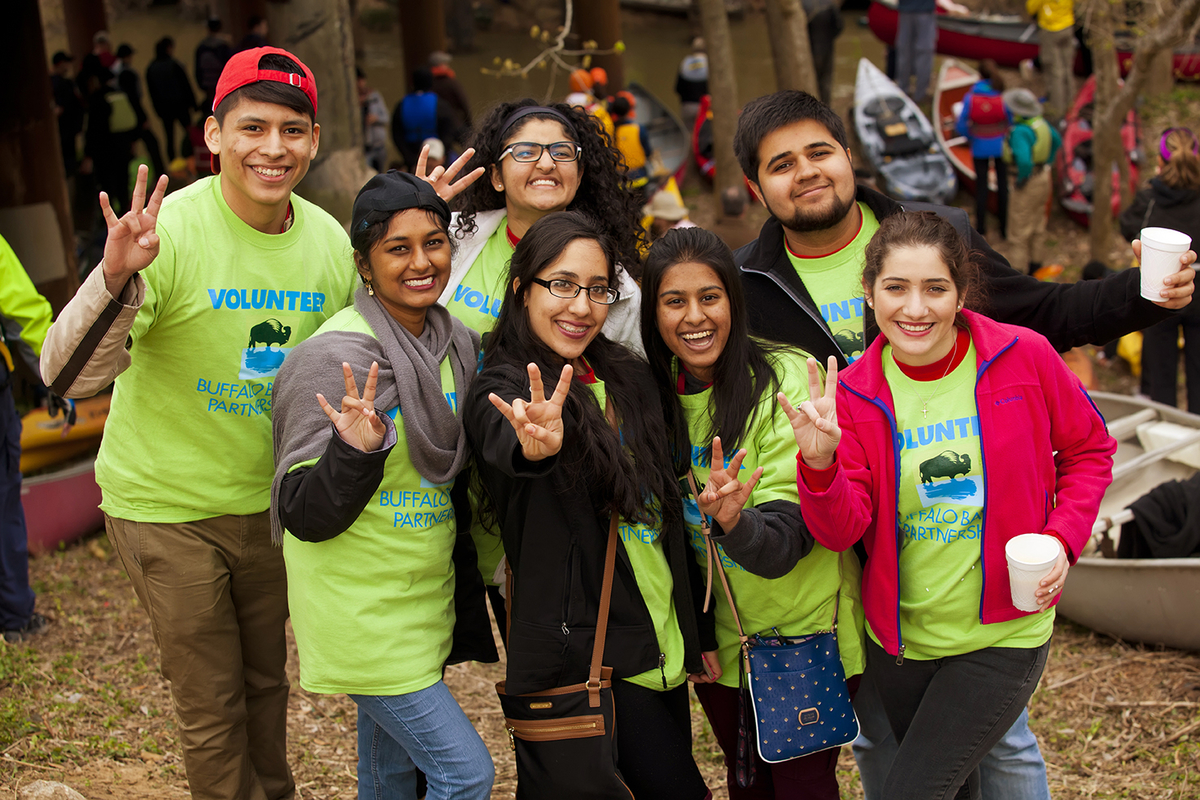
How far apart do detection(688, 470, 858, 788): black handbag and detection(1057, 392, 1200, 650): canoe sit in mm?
2746

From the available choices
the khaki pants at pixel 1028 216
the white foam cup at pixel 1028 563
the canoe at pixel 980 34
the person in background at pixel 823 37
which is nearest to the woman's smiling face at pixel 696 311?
the white foam cup at pixel 1028 563

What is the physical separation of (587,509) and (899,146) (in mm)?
11560

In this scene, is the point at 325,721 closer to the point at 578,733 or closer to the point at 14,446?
the point at 14,446

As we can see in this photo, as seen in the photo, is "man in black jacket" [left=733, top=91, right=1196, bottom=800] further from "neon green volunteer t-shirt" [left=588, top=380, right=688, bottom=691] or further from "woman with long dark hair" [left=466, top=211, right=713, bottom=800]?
"neon green volunteer t-shirt" [left=588, top=380, right=688, bottom=691]

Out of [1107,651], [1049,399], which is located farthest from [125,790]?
[1107,651]

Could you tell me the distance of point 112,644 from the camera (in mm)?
5242

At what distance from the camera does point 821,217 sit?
2.96 m

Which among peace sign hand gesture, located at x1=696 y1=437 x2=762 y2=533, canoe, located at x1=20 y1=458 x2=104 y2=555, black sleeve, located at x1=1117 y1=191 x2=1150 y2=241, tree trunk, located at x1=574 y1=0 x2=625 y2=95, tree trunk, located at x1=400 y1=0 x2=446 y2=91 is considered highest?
tree trunk, located at x1=400 y1=0 x2=446 y2=91

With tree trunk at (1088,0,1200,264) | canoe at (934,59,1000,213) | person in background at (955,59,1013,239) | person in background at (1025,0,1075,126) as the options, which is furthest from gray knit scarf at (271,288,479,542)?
person in background at (1025,0,1075,126)

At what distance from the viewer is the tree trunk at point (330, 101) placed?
7172mm

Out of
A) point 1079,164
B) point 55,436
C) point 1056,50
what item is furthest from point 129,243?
point 1056,50

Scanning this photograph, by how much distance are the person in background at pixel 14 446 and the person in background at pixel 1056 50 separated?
39.8 ft

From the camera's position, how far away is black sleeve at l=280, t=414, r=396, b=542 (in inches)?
91.6

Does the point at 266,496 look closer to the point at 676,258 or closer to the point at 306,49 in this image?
the point at 676,258
